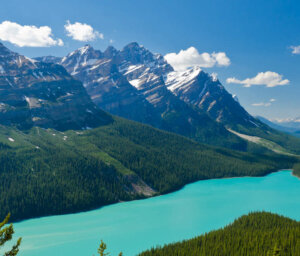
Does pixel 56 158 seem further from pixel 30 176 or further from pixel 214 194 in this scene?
pixel 214 194

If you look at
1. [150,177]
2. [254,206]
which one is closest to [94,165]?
[150,177]

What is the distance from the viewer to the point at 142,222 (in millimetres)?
123188

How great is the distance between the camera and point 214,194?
181 meters

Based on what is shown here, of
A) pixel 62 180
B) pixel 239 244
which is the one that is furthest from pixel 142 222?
pixel 62 180

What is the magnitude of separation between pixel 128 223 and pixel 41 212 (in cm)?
4093

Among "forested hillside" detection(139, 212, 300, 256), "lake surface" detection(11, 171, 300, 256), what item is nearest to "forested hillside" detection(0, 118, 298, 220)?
"lake surface" detection(11, 171, 300, 256)

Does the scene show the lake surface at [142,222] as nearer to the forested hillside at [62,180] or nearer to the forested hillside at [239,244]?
the forested hillside at [62,180]

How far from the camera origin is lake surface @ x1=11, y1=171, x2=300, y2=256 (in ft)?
322

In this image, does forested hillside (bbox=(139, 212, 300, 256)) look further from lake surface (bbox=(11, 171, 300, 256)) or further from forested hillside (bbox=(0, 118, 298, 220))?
forested hillside (bbox=(0, 118, 298, 220))

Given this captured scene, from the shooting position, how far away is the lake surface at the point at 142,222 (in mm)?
98250

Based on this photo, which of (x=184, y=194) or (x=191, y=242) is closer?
(x=191, y=242)

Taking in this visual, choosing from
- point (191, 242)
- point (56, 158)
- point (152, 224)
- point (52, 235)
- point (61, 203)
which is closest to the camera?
point (191, 242)

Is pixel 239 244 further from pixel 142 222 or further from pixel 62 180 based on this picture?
pixel 62 180

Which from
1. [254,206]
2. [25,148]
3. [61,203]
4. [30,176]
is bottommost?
[254,206]
